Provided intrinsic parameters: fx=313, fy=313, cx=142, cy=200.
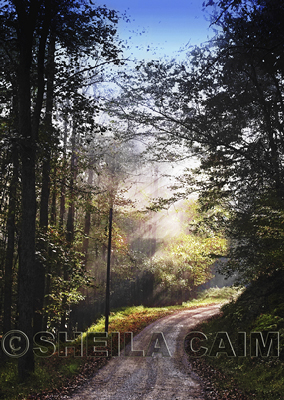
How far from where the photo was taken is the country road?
28.3 feet

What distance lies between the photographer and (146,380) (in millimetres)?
9961

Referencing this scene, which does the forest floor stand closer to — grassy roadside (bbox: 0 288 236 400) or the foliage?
grassy roadside (bbox: 0 288 236 400)

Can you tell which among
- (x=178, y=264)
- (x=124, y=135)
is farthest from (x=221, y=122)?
(x=178, y=264)

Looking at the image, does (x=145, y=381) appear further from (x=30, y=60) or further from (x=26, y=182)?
(x=30, y=60)

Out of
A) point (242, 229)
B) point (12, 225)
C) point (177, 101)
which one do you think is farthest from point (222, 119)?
point (12, 225)

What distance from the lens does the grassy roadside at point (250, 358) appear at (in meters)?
8.23

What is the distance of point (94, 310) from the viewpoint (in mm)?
29375

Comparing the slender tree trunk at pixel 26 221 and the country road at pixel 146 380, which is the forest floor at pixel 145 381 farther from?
the slender tree trunk at pixel 26 221

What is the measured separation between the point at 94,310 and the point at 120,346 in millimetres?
15188

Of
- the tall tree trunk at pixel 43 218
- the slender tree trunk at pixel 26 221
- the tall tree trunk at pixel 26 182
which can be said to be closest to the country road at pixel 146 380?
the slender tree trunk at pixel 26 221

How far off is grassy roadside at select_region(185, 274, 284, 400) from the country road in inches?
25.1

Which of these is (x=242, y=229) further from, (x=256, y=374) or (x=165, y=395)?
(x=165, y=395)

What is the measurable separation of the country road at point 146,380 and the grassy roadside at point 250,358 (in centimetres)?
64

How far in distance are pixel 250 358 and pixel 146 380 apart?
3.41 m
